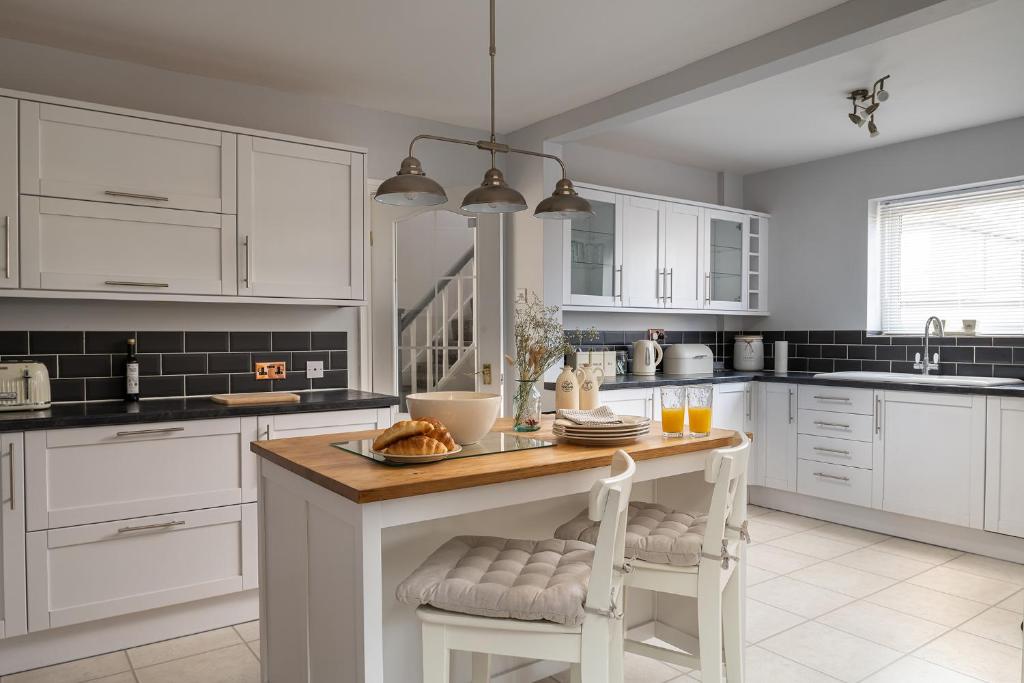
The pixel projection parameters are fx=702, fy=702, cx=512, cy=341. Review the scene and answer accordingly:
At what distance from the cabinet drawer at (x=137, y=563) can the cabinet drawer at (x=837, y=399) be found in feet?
11.5

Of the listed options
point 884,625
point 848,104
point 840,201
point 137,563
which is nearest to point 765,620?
→ point 884,625

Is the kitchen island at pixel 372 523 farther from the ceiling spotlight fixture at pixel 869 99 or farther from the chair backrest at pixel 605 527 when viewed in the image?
the ceiling spotlight fixture at pixel 869 99

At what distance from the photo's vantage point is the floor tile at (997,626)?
2.85 m

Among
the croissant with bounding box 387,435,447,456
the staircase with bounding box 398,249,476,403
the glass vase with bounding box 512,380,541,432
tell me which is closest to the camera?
the croissant with bounding box 387,435,447,456

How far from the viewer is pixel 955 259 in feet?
15.4

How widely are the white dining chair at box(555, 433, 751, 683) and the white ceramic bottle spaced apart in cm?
47

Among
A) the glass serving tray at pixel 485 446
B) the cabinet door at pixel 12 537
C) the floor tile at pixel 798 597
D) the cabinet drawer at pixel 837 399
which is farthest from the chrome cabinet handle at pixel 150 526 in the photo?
the cabinet drawer at pixel 837 399

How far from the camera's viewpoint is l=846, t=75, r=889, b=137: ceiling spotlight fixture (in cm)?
370

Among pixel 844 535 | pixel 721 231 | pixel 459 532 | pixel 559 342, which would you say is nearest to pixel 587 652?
pixel 459 532

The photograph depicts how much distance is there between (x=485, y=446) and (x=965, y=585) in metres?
2.81

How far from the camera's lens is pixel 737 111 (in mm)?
4160

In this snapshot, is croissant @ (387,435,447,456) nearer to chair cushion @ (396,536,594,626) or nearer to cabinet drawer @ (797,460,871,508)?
chair cushion @ (396,536,594,626)

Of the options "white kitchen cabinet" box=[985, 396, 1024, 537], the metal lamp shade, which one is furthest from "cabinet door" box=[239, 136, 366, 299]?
"white kitchen cabinet" box=[985, 396, 1024, 537]

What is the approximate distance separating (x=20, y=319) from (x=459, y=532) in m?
2.32
